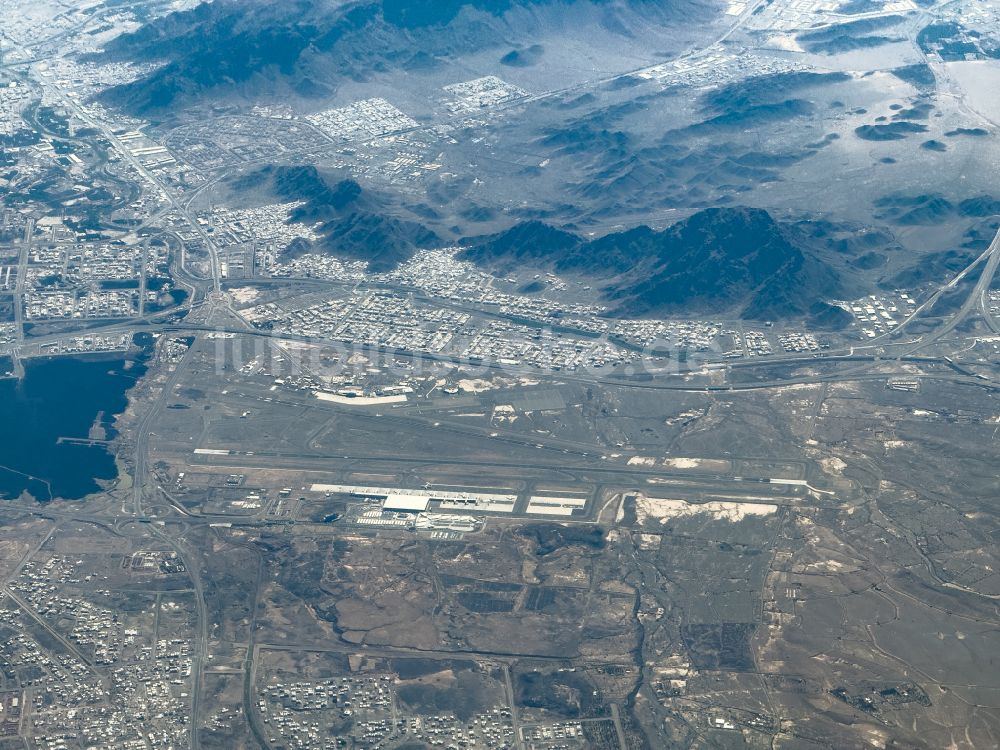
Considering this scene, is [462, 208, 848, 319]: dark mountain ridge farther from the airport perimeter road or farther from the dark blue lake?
the dark blue lake

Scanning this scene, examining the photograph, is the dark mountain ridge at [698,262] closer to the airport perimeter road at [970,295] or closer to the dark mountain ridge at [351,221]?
the dark mountain ridge at [351,221]

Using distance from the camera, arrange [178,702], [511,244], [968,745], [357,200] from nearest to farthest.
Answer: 1. [968,745]
2. [178,702]
3. [511,244]
4. [357,200]

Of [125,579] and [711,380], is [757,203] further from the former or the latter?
[125,579]

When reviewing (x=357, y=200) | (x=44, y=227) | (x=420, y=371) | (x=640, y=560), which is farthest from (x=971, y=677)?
(x=44, y=227)

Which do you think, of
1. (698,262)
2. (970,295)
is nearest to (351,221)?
(698,262)

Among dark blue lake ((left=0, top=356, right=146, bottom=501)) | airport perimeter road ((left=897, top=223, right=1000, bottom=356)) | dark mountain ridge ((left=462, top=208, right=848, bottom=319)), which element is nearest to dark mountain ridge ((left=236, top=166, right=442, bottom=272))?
dark mountain ridge ((left=462, top=208, right=848, bottom=319))

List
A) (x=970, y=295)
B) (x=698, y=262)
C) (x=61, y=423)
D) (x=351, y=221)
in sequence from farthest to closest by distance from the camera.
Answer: (x=351, y=221) → (x=698, y=262) → (x=970, y=295) → (x=61, y=423)

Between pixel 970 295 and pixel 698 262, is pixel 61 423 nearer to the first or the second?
pixel 698 262

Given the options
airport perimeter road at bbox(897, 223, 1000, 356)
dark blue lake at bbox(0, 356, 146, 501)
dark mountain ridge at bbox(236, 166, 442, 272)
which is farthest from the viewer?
dark mountain ridge at bbox(236, 166, 442, 272)
